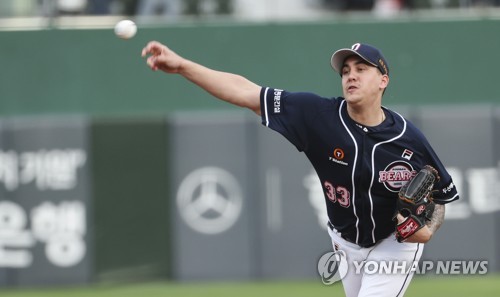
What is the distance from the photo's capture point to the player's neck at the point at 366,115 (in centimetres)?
608

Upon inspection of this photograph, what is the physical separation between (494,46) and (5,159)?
5.77 metres

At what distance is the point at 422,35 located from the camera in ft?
41.1

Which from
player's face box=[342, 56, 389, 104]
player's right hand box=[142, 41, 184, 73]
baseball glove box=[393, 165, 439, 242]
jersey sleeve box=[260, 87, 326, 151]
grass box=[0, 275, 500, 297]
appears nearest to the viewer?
player's right hand box=[142, 41, 184, 73]

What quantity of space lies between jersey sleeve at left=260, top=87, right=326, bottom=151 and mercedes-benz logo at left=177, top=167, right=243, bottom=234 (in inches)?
222

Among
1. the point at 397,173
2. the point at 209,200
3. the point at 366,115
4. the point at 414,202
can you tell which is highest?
the point at 366,115

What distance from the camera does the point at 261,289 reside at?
1116 centimetres

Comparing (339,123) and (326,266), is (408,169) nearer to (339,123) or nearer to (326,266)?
(339,123)

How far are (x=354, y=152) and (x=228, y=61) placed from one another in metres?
6.65

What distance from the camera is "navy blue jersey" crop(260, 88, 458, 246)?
19.8 feet

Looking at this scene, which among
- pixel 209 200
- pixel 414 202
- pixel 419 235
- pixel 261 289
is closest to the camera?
pixel 414 202

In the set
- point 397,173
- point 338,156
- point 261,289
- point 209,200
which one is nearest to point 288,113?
point 338,156

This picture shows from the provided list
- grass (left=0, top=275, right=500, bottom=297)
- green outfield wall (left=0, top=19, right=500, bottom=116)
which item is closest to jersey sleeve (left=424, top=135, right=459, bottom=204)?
grass (left=0, top=275, right=500, bottom=297)

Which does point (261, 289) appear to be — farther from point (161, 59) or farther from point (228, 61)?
point (161, 59)

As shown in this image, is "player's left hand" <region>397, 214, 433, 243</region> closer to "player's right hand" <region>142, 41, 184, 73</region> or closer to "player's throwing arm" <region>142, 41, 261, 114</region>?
"player's throwing arm" <region>142, 41, 261, 114</region>
